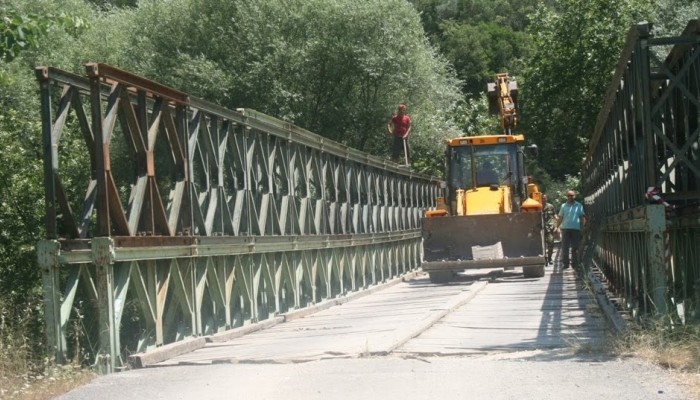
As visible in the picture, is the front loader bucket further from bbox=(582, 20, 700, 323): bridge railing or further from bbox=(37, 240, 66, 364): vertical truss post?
bbox=(37, 240, 66, 364): vertical truss post

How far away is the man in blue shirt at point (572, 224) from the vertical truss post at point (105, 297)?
17.6 meters

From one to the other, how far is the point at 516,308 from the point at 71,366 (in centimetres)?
879

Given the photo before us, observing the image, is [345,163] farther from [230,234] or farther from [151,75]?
[151,75]

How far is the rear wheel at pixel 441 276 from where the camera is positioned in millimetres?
27375

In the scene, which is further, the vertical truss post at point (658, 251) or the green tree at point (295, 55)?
the green tree at point (295, 55)

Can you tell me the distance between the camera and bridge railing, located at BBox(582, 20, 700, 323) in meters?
11.6

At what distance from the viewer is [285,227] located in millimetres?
19969

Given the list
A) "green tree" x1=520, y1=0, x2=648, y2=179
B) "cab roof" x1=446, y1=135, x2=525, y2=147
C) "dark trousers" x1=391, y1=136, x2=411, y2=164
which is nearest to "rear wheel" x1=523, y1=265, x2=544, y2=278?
"cab roof" x1=446, y1=135, x2=525, y2=147

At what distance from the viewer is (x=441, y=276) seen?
2752cm

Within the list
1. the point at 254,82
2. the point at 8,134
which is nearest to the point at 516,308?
the point at 8,134

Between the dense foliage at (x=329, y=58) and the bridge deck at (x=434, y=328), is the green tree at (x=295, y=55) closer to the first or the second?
the dense foliage at (x=329, y=58)

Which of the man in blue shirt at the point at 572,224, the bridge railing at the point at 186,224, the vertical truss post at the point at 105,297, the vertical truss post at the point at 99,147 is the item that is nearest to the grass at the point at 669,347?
the vertical truss post at the point at 105,297

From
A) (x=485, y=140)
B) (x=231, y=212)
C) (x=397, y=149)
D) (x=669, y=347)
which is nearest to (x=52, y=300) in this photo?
(x=669, y=347)

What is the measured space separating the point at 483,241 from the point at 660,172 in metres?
13.6
